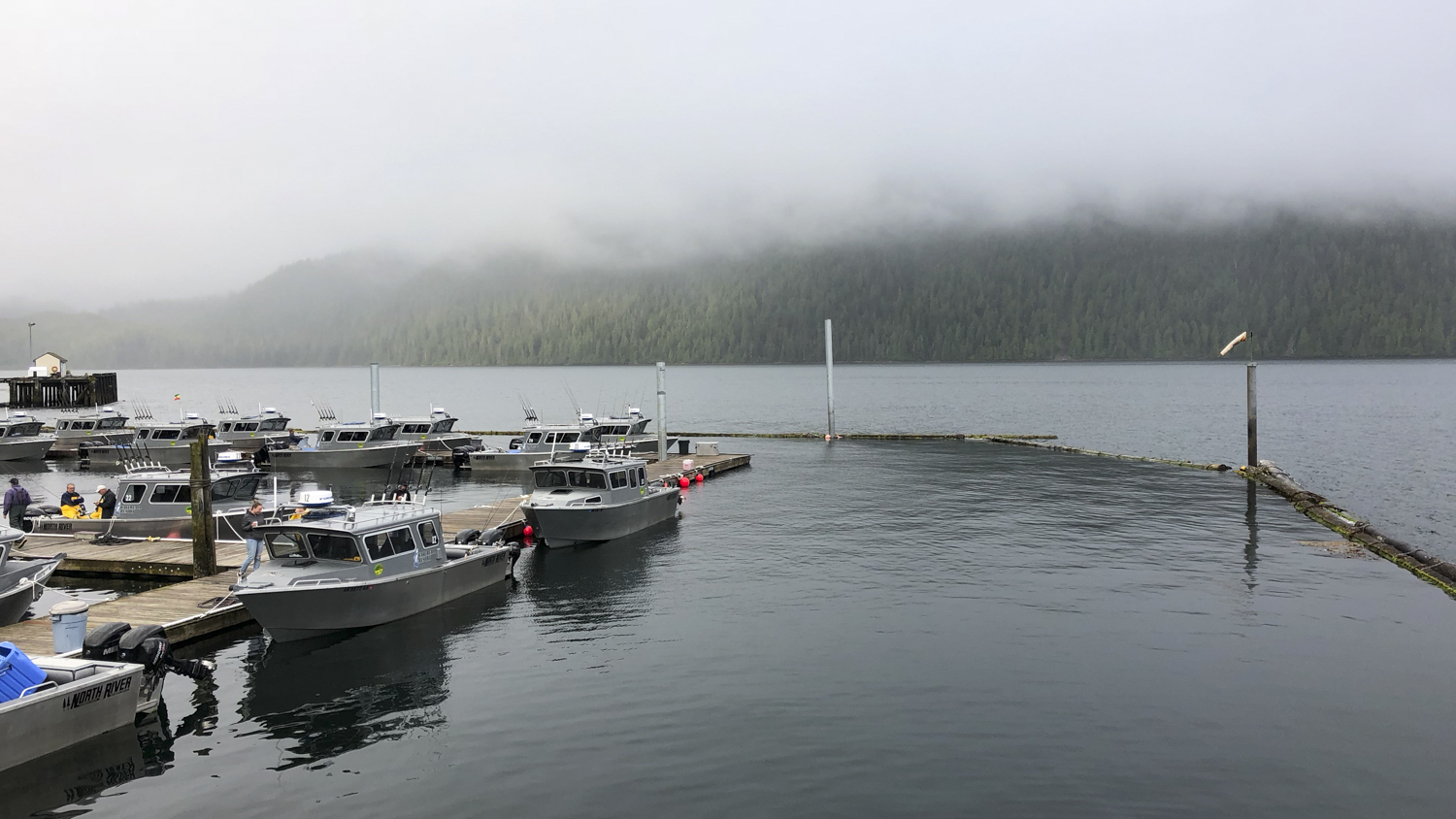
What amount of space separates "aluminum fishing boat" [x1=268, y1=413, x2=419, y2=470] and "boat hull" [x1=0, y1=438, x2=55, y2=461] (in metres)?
21.8

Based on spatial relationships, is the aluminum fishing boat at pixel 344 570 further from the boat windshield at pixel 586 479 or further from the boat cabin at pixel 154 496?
the boat cabin at pixel 154 496

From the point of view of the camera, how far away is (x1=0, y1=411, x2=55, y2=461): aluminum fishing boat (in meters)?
67.3

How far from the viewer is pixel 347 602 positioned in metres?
21.4

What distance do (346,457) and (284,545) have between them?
41.3 metres

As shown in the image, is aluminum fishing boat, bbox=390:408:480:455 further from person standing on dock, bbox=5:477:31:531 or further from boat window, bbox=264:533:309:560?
boat window, bbox=264:533:309:560

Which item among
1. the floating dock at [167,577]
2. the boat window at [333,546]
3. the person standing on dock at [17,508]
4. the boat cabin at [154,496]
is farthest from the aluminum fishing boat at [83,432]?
the boat window at [333,546]

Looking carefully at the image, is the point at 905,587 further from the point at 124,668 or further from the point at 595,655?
the point at 124,668

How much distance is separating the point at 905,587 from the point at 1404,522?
26787 millimetres

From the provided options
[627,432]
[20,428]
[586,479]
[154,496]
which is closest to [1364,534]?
[586,479]

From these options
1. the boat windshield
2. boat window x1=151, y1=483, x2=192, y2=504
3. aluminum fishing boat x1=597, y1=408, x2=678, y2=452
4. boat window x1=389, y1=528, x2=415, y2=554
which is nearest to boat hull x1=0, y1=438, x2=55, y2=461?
aluminum fishing boat x1=597, y1=408, x2=678, y2=452

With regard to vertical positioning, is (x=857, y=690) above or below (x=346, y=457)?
below

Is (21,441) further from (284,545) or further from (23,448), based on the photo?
(284,545)

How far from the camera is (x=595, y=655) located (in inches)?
812

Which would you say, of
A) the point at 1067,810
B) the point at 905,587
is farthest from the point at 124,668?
the point at 905,587
